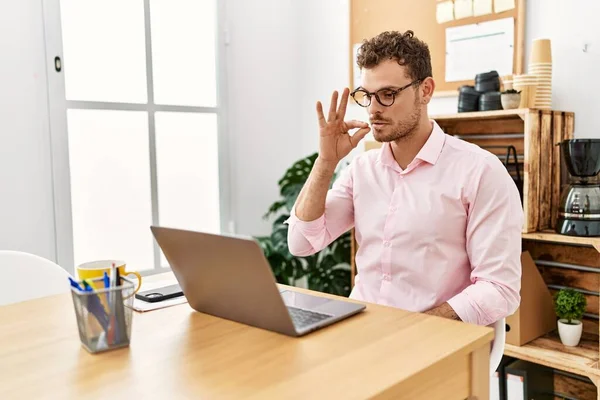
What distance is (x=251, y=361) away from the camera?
3.05ft

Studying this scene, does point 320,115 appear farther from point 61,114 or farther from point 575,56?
point 61,114

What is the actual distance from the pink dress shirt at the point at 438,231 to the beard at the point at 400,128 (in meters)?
0.06

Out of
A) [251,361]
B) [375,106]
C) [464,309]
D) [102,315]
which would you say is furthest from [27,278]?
[464,309]

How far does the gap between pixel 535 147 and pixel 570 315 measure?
639 millimetres

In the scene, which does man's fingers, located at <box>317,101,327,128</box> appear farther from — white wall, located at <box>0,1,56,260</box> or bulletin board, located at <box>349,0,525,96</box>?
white wall, located at <box>0,1,56,260</box>

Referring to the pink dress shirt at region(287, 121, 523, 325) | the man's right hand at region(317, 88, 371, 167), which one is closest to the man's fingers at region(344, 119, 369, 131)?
the man's right hand at region(317, 88, 371, 167)

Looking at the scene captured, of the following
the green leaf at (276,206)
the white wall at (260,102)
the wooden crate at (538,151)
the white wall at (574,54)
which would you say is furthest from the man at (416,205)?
the white wall at (260,102)

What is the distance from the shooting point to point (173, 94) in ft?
9.78

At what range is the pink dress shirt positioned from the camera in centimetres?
145

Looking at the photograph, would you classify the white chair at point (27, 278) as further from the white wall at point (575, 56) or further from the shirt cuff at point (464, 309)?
the white wall at point (575, 56)

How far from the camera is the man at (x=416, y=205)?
146 centimetres

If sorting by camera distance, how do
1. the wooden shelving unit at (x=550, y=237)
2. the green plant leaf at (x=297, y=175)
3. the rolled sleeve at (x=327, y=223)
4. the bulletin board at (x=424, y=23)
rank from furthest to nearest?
the green plant leaf at (x=297, y=175), the bulletin board at (x=424, y=23), the wooden shelving unit at (x=550, y=237), the rolled sleeve at (x=327, y=223)

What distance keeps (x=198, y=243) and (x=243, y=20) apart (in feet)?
7.85

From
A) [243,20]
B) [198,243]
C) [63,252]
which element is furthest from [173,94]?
[198,243]
